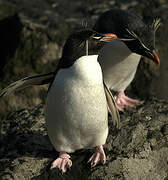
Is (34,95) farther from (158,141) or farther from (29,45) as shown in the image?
(158,141)

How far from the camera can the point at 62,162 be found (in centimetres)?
243

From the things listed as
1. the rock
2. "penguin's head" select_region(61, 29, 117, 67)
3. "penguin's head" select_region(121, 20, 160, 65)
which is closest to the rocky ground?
the rock

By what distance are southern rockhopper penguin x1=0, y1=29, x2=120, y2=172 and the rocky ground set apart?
15 centimetres

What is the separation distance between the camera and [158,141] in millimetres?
2588

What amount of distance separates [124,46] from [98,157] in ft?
2.98

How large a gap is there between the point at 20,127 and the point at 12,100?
4.18 ft

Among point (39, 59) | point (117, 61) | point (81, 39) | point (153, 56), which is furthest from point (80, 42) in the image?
point (39, 59)

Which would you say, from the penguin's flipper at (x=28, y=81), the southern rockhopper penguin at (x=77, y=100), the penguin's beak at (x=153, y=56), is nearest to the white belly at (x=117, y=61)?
the penguin's beak at (x=153, y=56)

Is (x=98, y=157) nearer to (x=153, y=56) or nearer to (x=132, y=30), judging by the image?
(x=153, y=56)

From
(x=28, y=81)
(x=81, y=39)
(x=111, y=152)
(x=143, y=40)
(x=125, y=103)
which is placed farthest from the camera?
Result: (x=125, y=103)

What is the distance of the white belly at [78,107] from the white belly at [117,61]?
71 centimetres

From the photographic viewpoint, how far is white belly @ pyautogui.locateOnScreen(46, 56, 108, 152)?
2115 mm

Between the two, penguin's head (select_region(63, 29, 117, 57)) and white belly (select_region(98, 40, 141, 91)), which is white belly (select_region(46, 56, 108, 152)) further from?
white belly (select_region(98, 40, 141, 91))

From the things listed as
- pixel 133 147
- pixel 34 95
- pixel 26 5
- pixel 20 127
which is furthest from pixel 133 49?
pixel 26 5
